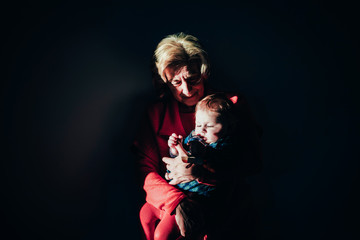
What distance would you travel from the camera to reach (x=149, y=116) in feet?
4.31

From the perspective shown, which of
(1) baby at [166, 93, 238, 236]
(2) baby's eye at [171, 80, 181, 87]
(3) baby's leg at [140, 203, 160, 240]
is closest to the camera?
(1) baby at [166, 93, 238, 236]

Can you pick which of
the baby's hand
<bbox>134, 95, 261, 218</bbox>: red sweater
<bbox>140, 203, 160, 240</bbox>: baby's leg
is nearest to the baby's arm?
the baby's hand

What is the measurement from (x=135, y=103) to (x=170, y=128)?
0.33 metres

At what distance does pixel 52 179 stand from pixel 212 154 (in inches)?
36.2

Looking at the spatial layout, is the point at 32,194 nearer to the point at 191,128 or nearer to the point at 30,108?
the point at 30,108

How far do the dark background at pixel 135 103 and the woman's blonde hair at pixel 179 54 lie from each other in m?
0.28

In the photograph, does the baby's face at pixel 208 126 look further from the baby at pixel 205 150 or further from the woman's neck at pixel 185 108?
Result: the woman's neck at pixel 185 108

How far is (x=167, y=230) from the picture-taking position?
111cm

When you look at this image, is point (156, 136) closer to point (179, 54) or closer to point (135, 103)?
point (135, 103)

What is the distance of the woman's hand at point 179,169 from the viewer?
1.10 m

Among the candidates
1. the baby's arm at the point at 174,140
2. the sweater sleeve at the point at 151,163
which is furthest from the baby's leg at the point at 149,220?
the baby's arm at the point at 174,140

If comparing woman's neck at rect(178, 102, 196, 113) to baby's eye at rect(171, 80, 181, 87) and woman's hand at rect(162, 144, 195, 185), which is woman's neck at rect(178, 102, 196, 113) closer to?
baby's eye at rect(171, 80, 181, 87)

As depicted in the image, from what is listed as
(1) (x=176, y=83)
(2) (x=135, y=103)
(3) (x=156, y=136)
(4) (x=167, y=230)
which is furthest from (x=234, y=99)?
(4) (x=167, y=230)

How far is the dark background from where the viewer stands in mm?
1309
